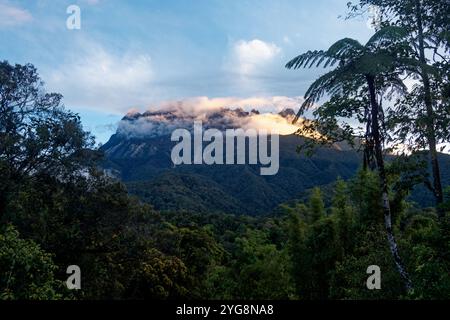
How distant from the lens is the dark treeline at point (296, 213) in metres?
11.8

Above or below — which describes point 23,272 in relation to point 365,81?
below

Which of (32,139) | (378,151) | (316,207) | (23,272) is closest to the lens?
(23,272)

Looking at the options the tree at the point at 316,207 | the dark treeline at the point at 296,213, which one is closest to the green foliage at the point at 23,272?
the dark treeline at the point at 296,213

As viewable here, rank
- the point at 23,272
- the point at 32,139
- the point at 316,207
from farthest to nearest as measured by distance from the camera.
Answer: the point at 316,207
the point at 32,139
the point at 23,272

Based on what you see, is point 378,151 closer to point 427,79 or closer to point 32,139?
point 427,79

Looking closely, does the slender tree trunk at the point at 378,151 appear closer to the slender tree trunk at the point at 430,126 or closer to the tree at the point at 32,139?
the slender tree trunk at the point at 430,126

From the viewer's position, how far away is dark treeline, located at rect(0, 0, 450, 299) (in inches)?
464

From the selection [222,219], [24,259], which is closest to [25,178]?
[24,259]

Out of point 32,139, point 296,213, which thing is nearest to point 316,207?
point 296,213

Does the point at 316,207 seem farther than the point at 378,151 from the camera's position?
Yes

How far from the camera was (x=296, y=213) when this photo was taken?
32.1 metres

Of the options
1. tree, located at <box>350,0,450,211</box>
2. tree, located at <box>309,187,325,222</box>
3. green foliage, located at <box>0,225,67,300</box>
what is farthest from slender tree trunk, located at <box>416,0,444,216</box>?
tree, located at <box>309,187,325,222</box>

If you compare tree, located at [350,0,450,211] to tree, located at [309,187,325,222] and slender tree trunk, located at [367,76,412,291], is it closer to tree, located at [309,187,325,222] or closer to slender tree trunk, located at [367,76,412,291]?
slender tree trunk, located at [367,76,412,291]

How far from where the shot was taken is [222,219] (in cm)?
9538
